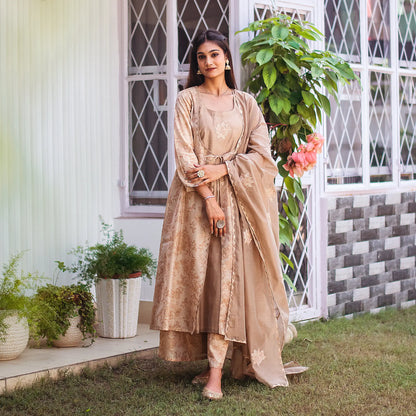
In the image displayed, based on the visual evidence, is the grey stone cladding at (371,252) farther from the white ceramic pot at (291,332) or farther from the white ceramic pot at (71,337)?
the white ceramic pot at (71,337)

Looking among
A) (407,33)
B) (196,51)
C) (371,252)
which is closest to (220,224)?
(196,51)

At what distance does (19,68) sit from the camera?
388cm

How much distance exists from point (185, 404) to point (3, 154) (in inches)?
84.9

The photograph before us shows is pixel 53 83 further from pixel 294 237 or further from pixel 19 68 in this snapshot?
pixel 294 237

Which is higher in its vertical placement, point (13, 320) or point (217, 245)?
point (217, 245)

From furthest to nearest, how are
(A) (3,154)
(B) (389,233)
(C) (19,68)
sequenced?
1. (B) (389,233)
2. (C) (19,68)
3. (A) (3,154)

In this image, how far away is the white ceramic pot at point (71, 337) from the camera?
3.67 meters

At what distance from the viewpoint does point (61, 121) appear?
4.20 metres

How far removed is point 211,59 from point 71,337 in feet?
5.30

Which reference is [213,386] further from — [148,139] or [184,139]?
[148,139]

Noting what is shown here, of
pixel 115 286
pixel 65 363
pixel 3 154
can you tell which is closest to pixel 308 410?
pixel 65 363

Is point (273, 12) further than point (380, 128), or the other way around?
point (380, 128)

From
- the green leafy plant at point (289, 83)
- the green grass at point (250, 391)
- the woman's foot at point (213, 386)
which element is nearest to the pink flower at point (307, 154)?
the green leafy plant at point (289, 83)

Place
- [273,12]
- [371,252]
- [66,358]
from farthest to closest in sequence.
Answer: [371,252] → [273,12] → [66,358]
